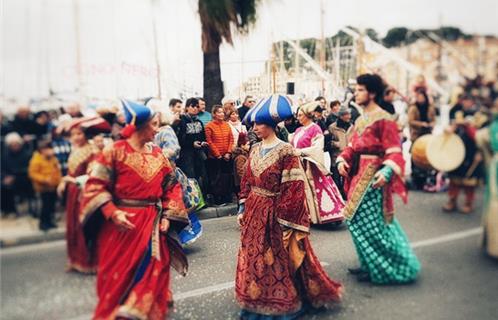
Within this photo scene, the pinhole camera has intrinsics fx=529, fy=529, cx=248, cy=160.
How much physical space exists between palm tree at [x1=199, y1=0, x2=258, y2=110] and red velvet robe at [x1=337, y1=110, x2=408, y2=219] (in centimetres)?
72

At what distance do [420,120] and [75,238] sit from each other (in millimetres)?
1440

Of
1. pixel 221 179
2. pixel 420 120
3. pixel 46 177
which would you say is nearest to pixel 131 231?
pixel 46 177

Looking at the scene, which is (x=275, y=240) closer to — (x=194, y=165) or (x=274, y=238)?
(x=274, y=238)

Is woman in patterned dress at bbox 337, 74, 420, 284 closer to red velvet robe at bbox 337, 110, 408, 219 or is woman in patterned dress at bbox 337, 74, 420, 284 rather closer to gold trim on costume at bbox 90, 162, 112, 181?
red velvet robe at bbox 337, 110, 408, 219

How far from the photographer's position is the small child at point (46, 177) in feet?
6.26

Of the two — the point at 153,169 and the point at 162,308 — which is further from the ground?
the point at 153,169

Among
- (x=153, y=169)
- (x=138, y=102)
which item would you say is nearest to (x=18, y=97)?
(x=138, y=102)

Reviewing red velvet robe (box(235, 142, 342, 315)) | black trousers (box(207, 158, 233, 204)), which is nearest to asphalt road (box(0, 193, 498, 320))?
red velvet robe (box(235, 142, 342, 315))

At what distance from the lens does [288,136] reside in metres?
3.21

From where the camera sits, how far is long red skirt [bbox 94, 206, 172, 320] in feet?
7.63

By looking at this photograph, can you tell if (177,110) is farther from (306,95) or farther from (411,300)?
(411,300)

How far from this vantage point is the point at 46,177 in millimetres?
1941

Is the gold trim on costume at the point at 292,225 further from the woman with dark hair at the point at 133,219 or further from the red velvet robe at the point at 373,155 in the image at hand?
the woman with dark hair at the point at 133,219

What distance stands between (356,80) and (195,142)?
1.04m
